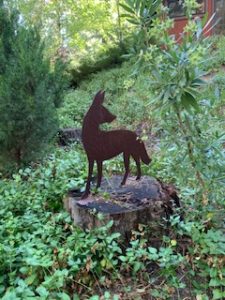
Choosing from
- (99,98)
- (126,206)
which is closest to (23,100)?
(99,98)

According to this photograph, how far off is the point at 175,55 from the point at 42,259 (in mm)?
1305

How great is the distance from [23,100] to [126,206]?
1.86 meters

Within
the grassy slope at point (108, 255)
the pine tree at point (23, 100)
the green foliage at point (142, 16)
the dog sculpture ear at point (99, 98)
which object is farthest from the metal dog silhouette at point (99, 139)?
the pine tree at point (23, 100)

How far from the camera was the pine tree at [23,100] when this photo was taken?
3717mm

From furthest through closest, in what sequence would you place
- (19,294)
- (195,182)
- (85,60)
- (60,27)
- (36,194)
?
(60,27)
(85,60)
(36,194)
(195,182)
(19,294)

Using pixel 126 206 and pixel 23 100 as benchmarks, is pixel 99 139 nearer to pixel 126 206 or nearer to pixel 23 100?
pixel 126 206

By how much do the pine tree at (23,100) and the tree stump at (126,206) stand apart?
4.43 feet

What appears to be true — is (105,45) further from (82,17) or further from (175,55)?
(175,55)

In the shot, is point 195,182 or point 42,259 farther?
point 195,182

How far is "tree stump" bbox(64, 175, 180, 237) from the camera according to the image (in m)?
2.33

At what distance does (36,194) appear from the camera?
2895mm

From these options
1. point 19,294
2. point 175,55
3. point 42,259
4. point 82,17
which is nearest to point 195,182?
point 175,55

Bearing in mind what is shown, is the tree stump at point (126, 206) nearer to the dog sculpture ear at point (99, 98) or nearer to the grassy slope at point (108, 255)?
the grassy slope at point (108, 255)

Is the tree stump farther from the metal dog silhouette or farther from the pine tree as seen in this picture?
the pine tree
